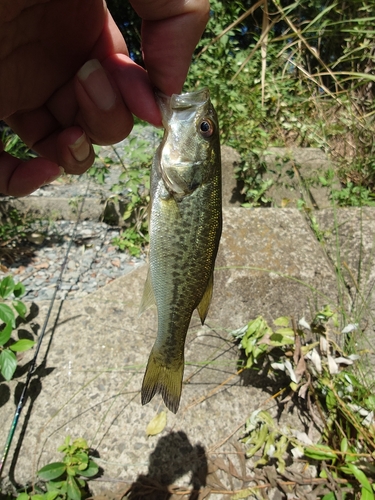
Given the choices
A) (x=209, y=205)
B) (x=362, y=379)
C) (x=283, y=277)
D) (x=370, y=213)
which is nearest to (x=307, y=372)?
(x=362, y=379)

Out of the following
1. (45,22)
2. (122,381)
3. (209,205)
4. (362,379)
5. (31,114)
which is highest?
(45,22)

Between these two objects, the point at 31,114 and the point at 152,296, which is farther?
the point at 31,114

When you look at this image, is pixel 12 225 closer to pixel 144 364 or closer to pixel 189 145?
pixel 144 364

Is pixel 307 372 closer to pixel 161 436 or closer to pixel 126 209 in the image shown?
pixel 161 436

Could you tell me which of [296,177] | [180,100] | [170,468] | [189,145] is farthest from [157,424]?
[296,177]

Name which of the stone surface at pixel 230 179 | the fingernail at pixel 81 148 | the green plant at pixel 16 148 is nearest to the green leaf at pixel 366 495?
the fingernail at pixel 81 148

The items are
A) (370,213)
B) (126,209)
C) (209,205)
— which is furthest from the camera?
(126,209)

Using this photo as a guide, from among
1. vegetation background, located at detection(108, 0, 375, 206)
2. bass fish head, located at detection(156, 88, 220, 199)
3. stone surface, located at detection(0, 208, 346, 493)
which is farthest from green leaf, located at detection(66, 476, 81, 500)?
vegetation background, located at detection(108, 0, 375, 206)
